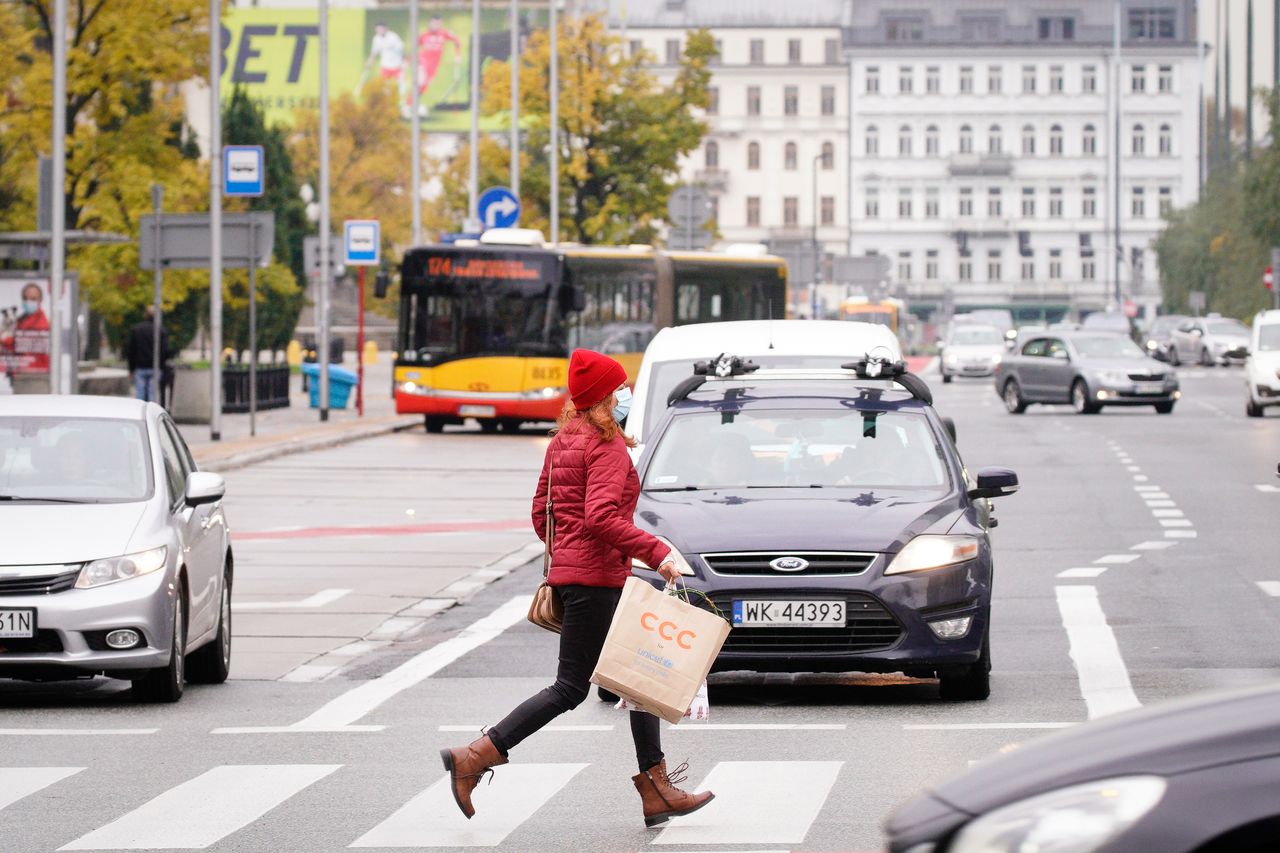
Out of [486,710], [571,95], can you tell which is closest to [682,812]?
[486,710]

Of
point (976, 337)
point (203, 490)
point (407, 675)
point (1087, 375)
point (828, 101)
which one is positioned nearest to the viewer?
point (203, 490)

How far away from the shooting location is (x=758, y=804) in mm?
8773

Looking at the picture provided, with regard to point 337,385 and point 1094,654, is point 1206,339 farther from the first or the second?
point 1094,654

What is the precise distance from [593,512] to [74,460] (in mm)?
4862

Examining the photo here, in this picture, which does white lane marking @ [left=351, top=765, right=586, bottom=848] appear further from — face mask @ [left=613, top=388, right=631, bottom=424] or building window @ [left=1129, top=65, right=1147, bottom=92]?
building window @ [left=1129, top=65, right=1147, bottom=92]

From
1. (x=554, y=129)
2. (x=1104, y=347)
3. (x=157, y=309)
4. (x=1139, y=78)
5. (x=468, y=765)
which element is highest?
(x=1139, y=78)

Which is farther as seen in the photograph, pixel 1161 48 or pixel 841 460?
pixel 1161 48

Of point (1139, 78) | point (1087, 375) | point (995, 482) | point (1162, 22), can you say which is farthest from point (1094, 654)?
point (1162, 22)

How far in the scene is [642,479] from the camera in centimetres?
1234

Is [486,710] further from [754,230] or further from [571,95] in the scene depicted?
[754,230]

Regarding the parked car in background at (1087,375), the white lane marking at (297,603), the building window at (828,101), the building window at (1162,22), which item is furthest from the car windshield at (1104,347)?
the building window at (828,101)

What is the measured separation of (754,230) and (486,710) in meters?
148

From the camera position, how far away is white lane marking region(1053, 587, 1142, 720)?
447 inches

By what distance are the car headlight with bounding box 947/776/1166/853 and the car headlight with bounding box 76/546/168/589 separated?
26.3ft
